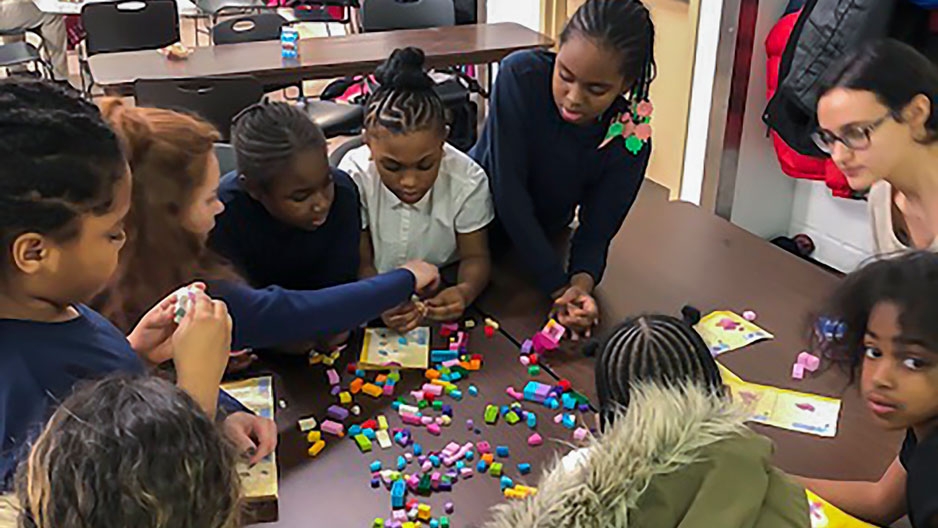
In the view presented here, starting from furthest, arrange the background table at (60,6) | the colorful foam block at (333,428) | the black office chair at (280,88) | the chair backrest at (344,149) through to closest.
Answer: the background table at (60,6) → the black office chair at (280,88) → the chair backrest at (344,149) → the colorful foam block at (333,428)

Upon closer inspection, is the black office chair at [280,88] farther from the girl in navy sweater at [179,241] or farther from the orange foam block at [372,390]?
the orange foam block at [372,390]

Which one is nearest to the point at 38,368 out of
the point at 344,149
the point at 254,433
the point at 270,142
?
the point at 254,433

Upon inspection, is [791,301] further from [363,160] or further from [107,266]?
[107,266]

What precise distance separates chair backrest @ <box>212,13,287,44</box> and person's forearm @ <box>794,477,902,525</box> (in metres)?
3.55

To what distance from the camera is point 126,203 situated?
47.6 inches

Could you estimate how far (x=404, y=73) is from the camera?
1.94m

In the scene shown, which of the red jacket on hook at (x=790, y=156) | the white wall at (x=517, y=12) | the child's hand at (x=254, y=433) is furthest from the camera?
the white wall at (x=517, y=12)

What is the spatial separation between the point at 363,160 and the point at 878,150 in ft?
3.40

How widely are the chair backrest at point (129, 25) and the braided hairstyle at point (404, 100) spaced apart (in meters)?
2.94

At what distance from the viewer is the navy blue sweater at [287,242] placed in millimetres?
1805

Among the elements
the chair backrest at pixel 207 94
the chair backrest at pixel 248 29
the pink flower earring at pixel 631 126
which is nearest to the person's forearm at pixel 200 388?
the pink flower earring at pixel 631 126

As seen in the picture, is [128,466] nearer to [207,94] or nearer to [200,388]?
[200,388]

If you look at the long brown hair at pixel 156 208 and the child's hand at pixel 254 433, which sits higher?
the long brown hair at pixel 156 208

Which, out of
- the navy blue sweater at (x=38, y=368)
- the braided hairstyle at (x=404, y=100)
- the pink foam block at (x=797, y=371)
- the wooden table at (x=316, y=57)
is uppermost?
the braided hairstyle at (x=404, y=100)
